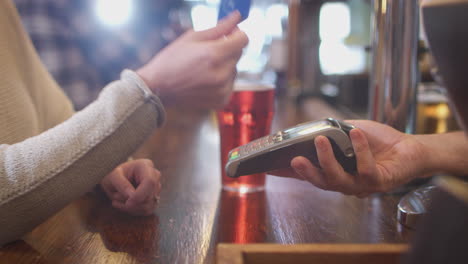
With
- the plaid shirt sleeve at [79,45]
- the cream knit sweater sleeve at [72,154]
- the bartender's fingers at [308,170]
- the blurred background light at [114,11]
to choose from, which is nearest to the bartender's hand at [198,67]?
the cream knit sweater sleeve at [72,154]

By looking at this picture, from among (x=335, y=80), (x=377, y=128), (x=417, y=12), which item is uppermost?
(x=417, y=12)

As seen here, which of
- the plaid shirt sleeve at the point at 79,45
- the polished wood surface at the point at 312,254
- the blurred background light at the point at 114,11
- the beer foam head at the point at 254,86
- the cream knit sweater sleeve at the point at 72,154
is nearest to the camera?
the polished wood surface at the point at 312,254

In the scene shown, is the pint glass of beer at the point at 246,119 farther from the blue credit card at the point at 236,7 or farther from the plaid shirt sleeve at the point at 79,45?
the plaid shirt sleeve at the point at 79,45

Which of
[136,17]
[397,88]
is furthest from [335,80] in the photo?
[397,88]

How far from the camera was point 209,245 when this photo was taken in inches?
21.9

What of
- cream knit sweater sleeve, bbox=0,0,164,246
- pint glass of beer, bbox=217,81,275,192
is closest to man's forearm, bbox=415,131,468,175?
pint glass of beer, bbox=217,81,275,192

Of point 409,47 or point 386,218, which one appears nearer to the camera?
point 386,218

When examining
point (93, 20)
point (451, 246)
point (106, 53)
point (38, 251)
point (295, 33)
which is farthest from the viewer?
point (295, 33)

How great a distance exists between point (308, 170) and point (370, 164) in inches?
2.9

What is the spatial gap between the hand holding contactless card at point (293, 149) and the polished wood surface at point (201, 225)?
0.08m

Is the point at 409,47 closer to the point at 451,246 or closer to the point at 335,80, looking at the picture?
the point at 451,246

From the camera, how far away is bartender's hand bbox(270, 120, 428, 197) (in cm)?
55

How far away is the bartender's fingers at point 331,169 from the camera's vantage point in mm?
542

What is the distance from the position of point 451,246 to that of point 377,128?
41 centimetres
